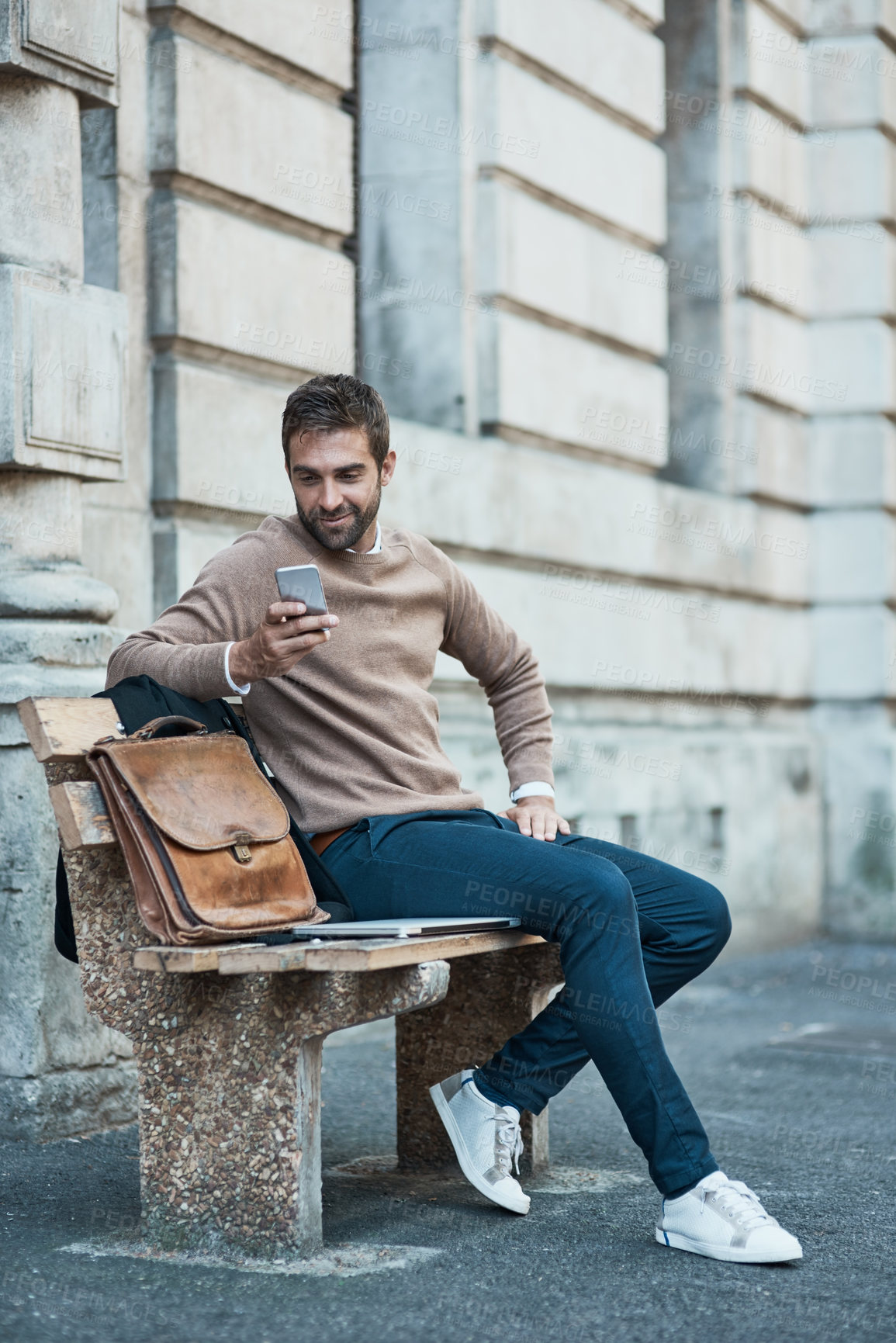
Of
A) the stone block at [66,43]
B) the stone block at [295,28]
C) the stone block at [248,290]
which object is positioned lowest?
the stone block at [248,290]

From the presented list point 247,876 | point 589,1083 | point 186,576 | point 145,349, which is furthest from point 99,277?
point 589,1083

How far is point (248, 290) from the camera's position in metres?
5.54

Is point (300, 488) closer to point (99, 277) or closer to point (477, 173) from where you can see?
point (99, 277)

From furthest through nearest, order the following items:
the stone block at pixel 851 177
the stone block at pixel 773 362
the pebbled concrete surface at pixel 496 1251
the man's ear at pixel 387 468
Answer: the stone block at pixel 851 177 < the stone block at pixel 773 362 < the man's ear at pixel 387 468 < the pebbled concrete surface at pixel 496 1251

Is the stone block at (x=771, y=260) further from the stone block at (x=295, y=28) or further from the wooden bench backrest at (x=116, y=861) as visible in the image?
the wooden bench backrest at (x=116, y=861)

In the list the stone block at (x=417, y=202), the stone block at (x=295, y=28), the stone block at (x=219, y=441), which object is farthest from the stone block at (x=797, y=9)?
the stone block at (x=219, y=441)

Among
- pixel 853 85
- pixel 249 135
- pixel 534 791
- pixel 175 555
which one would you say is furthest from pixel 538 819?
pixel 853 85

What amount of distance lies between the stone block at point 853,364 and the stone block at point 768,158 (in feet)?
2.24

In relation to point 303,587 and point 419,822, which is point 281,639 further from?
point 419,822

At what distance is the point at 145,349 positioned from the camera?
5199 millimetres

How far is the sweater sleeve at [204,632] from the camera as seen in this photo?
350 cm

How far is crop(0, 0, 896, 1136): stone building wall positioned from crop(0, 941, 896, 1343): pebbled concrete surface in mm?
777

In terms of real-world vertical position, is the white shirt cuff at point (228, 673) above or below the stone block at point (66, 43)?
below

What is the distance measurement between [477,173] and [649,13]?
1759 mm
